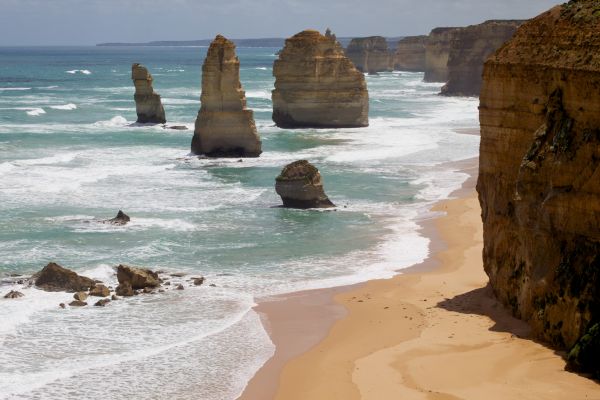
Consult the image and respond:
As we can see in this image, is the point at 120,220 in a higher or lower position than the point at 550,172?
lower

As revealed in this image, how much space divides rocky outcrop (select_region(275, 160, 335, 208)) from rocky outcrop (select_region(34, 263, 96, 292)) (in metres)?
11.8

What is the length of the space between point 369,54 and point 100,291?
129 m

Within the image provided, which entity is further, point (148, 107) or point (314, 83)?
point (148, 107)

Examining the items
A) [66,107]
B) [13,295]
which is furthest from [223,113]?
[66,107]

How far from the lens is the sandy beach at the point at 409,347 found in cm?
1498

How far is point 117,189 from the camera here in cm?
3769

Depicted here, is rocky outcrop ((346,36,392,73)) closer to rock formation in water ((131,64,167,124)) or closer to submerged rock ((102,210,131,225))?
rock formation in water ((131,64,167,124))

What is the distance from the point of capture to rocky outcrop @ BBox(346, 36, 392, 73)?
148 meters

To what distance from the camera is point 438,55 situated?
12800 cm

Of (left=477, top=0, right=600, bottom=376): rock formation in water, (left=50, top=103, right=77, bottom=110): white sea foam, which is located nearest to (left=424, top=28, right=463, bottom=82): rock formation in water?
(left=50, top=103, right=77, bottom=110): white sea foam

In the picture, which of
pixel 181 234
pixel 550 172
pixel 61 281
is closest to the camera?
pixel 550 172

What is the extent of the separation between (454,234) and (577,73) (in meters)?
13.8

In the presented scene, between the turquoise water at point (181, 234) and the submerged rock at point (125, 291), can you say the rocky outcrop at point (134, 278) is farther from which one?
the turquoise water at point (181, 234)

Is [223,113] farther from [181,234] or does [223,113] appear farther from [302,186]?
[181,234]
